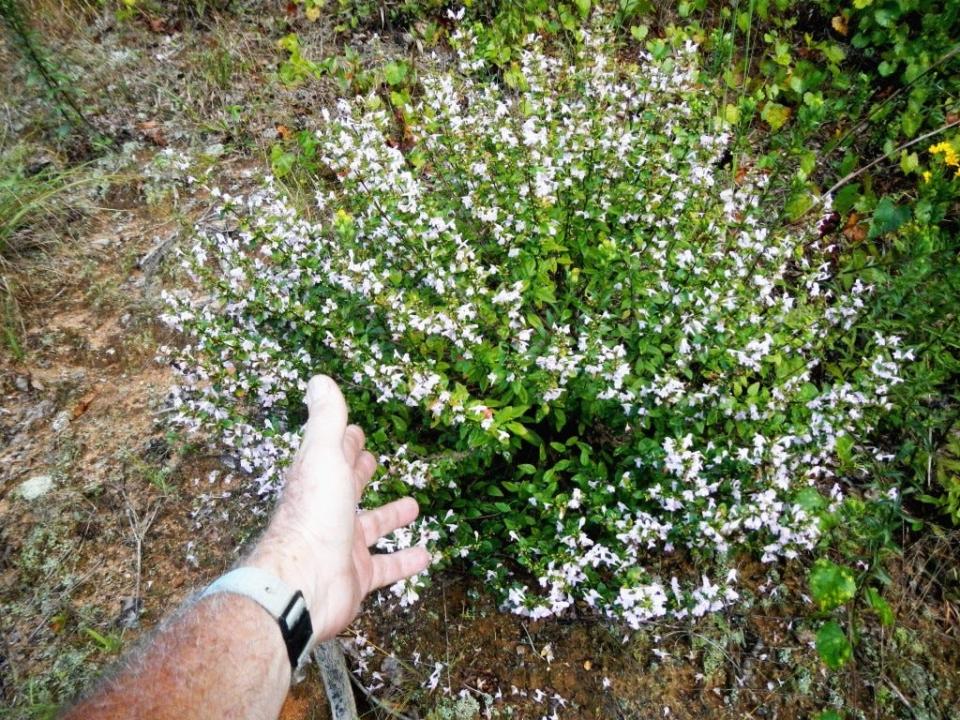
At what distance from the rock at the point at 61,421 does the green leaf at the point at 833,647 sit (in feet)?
14.2

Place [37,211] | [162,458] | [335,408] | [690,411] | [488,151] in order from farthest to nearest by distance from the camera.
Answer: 1. [37,211]
2. [162,458]
3. [488,151]
4. [690,411]
5. [335,408]

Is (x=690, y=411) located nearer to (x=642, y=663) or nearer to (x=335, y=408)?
(x=642, y=663)

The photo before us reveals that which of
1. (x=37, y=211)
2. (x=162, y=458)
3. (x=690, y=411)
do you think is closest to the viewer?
(x=690, y=411)

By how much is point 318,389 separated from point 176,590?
1912 millimetres

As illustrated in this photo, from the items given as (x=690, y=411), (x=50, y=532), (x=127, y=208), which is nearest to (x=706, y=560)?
(x=690, y=411)

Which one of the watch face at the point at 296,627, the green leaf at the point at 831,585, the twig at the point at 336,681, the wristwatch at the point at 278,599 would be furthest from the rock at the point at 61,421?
the green leaf at the point at 831,585

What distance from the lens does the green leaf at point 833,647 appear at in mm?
2652

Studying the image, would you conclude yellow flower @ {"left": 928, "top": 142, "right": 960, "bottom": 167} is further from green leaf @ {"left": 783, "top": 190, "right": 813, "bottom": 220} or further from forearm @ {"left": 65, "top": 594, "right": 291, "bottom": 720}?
forearm @ {"left": 65, "top": 594, "right": 291, "bottom": 720}

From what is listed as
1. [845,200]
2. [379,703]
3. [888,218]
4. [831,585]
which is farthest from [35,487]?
[845,200]

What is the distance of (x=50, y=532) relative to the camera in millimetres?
3682

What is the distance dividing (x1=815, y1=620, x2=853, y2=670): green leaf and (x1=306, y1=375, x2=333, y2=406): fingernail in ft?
7.30

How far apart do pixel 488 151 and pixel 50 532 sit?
3.22 metres

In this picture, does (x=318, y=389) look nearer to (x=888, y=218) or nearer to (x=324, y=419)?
(x=324, y=419)

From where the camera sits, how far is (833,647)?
106 inches
